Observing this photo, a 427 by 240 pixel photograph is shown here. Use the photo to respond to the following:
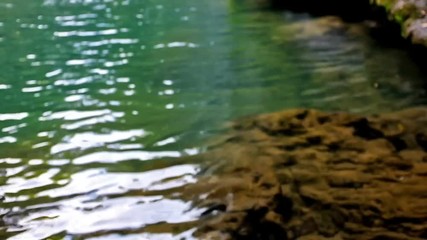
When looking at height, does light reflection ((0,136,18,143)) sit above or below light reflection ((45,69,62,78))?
above

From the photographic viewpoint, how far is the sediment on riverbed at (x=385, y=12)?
1328 cm

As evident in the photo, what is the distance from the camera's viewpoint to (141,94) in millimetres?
11898

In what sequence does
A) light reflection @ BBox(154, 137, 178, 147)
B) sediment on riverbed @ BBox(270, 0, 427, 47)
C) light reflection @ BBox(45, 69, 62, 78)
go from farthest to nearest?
1. light reflection @ BBox(45, 69, 62, 78)
2. sediment on riverbed @ BBox(270, 0, 427, 47)
3. light reflection @ BBox(154, 137, 178, 147)

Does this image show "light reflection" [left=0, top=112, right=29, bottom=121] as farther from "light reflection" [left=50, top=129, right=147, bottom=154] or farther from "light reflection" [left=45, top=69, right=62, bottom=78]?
"light reflection" [left=45, top=69, right=62, bottom=78]

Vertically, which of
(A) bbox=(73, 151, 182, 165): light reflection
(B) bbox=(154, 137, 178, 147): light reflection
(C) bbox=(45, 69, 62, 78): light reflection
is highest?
(C) bbox=(45, 69, 62, 78): light reflection

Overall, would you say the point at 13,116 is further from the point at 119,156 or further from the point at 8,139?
the point at 119,156

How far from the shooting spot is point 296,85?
1209cm

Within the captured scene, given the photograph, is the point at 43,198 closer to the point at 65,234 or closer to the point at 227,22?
the point at 65,234

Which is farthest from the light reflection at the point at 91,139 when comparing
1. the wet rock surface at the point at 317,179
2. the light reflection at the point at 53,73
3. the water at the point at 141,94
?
the light reflection at the point at 53,73

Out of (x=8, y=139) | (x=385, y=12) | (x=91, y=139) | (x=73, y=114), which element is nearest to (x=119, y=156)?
(x=91, y=139)

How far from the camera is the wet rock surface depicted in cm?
663

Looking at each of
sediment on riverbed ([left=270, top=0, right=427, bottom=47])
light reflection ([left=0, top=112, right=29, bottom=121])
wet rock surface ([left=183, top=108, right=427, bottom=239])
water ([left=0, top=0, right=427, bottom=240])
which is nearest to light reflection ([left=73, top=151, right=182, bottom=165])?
water ([left=0, top=0, right=427, bottom=240])

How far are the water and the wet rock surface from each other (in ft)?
1.46

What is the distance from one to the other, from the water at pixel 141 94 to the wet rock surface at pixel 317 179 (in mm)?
446
